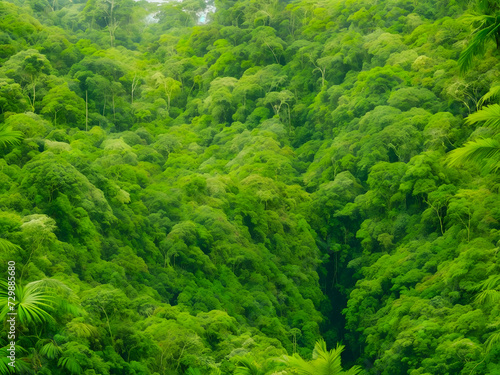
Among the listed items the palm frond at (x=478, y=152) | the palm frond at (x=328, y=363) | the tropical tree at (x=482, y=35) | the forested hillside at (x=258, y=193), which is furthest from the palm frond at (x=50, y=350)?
the tropical tree at (x=482, y=35)

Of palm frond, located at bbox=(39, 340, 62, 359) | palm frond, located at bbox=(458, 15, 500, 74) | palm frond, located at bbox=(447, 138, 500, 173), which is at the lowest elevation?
palm frond, located at bbox=(39, 340, 62, 359)

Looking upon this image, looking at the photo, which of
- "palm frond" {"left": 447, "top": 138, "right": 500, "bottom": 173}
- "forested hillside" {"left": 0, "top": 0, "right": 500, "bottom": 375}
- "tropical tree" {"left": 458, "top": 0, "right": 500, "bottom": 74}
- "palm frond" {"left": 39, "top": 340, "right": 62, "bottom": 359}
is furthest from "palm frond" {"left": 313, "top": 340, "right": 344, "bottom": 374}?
"palm frond" {"left": 39, "top": 340, "right": 62, "bottom": 359}

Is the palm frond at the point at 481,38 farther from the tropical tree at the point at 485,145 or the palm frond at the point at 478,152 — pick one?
the palm frond at the point at 478,152

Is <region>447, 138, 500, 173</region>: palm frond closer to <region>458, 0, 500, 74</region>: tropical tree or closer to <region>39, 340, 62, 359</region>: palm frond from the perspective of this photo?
<region>458, 0, 500, 74</region>: tropical tree

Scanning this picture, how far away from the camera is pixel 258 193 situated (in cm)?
2798

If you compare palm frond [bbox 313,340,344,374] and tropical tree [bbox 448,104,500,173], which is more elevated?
tropical tree [bbox 448,104,500,173]

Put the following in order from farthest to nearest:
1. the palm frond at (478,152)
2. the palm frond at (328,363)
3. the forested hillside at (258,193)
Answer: the forested hillside at (258,193)
the palm frond at (328,363)
the palm frond at (478,152)

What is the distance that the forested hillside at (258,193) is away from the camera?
17.0 metres

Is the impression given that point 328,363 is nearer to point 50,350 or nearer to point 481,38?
point 481,38

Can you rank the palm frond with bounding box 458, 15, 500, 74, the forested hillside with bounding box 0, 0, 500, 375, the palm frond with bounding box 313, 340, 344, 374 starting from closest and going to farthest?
the palm frond with bounding box 458, 15, 500, 74, the palm frond with bounding box 313, 340, 344, 374, the forested hillside with bounding box 0, 0, 500, 375

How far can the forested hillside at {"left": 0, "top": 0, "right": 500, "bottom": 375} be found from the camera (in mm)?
17000

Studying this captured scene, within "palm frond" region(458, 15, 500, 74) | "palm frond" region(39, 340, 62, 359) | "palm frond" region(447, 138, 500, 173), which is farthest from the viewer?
"palm frond" region(39, 340, 62, 359)

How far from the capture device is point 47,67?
110 feet

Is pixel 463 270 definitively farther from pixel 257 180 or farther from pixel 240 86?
pixel 240 86
